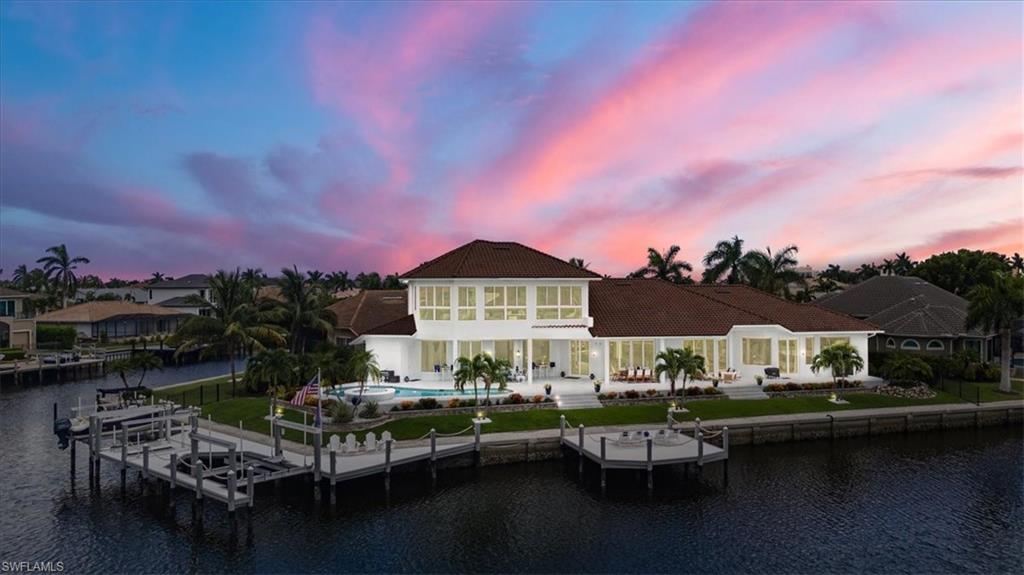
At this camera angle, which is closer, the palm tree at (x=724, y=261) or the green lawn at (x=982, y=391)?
the green lawn at (x=982, y=391)

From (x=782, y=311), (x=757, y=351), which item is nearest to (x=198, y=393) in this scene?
(x=757, y=351)

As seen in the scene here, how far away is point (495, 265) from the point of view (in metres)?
39.8

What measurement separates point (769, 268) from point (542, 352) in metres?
27.6

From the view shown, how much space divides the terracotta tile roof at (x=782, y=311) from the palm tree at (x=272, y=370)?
28.9m

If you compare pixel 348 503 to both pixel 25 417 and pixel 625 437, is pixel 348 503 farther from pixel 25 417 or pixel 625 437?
pixel 25 417

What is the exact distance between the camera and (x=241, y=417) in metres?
32.2

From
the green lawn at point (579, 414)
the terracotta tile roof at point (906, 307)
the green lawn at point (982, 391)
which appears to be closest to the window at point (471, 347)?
the green lawn at point (579, 414)

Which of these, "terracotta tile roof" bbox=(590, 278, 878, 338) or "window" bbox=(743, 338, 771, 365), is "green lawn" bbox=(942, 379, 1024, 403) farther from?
"window" bbox=(743, 338, 771, 365)

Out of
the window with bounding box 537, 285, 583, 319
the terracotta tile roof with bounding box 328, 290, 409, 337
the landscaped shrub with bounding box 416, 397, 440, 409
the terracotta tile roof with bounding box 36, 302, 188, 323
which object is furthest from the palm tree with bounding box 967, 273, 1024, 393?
the terracotta tile roof with bounding box 36, 302, 188, 323

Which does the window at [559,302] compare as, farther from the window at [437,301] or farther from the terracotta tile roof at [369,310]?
the terracotta tile roof at [369,310]

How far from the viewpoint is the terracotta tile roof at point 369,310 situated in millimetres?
52969

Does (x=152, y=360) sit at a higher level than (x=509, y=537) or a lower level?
higher

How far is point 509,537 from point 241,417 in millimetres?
18713

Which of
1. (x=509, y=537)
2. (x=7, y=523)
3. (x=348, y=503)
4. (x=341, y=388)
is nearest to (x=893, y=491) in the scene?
(x=509, y=537)
